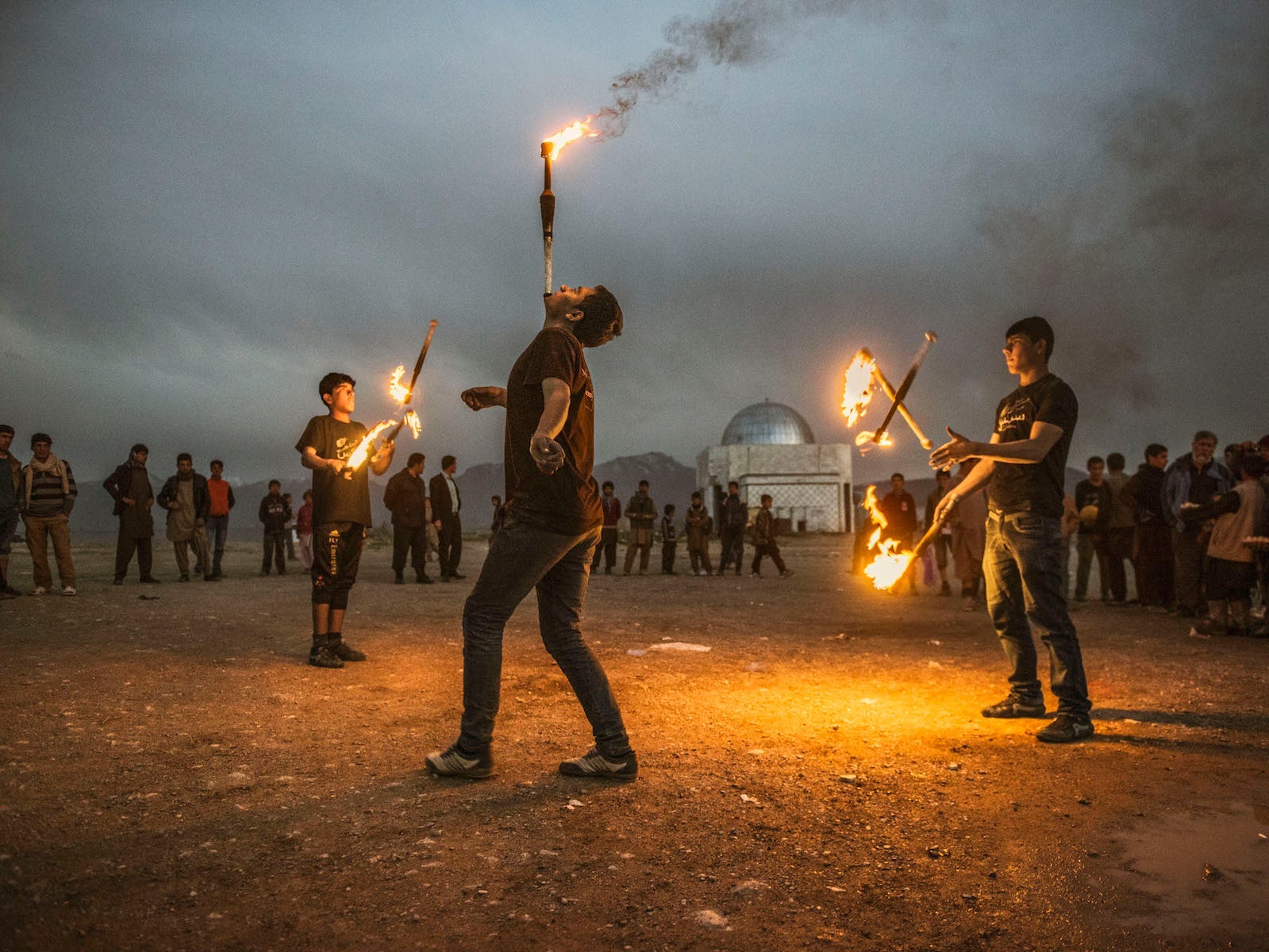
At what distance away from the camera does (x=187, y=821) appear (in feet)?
9.68

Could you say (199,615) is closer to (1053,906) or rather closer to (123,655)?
(123,655)

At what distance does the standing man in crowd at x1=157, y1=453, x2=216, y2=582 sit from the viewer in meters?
13.6

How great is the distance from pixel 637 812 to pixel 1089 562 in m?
10.9

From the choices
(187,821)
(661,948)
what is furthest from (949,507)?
(187,821)

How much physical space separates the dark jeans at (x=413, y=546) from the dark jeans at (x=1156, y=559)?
10.5 m

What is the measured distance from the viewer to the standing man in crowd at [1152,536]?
33.0ft

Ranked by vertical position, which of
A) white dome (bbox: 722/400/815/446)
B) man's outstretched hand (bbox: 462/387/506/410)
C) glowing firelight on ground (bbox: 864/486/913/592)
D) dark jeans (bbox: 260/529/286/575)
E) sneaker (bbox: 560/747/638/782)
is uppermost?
white dome (bbox: 722/400/815/446)

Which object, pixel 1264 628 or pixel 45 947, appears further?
pixel 1264 628

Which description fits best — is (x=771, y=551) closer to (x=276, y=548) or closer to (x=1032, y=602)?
(x=276, y=548)

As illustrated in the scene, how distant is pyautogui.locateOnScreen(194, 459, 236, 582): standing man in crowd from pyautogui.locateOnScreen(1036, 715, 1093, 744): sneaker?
13.3 metres

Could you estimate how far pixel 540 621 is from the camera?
3457mm

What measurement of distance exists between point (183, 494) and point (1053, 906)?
1430 centimetres

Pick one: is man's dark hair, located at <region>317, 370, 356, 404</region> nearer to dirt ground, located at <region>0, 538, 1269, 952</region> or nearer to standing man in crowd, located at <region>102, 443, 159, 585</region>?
dirt ground, located at <region>0, 538, 1269, 952</region>

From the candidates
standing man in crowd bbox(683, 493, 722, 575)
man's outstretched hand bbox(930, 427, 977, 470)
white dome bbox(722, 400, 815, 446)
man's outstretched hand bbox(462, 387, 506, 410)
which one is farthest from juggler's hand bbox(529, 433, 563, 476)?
white dome bbox(722, 400, 815, 446)
